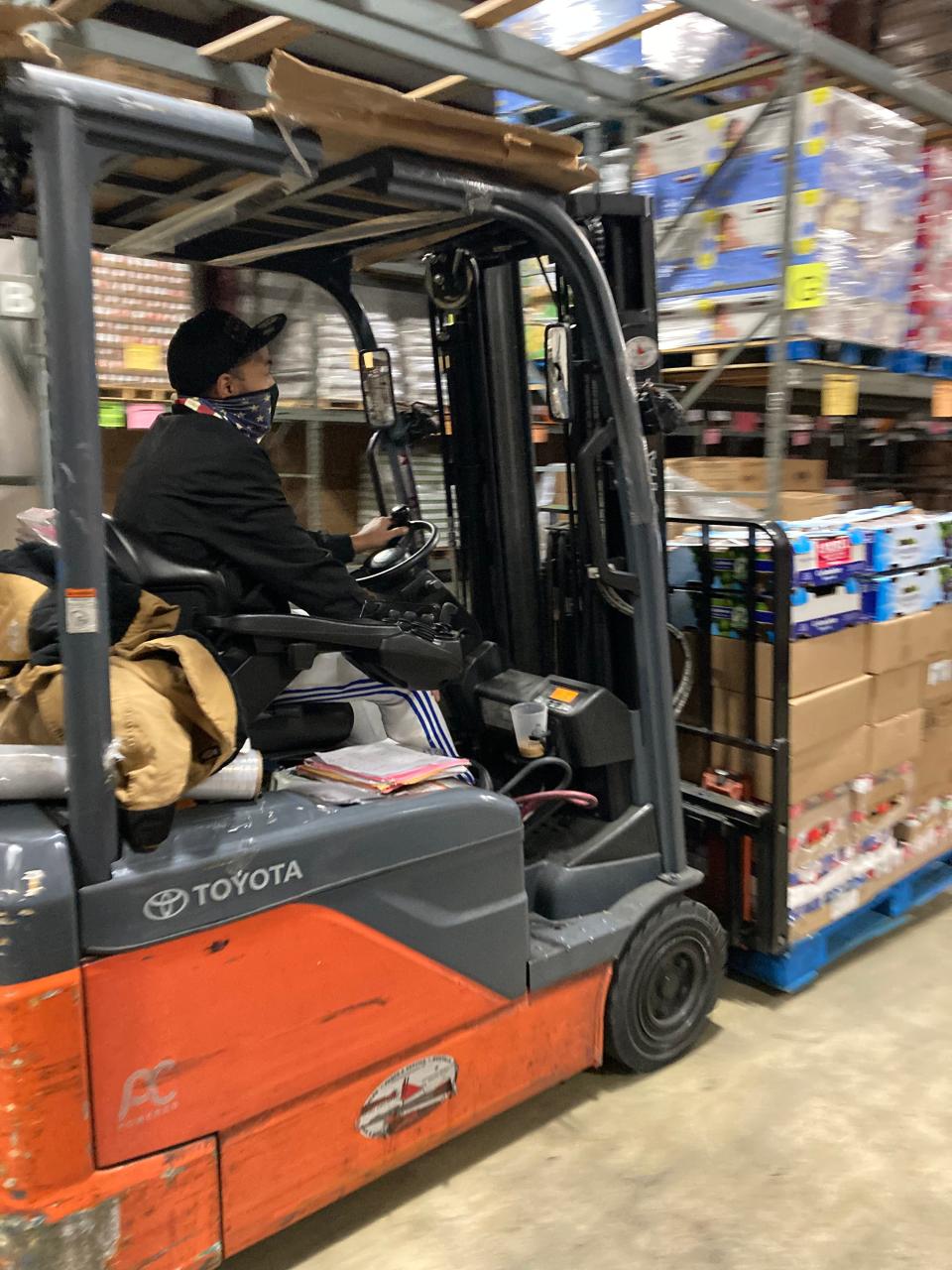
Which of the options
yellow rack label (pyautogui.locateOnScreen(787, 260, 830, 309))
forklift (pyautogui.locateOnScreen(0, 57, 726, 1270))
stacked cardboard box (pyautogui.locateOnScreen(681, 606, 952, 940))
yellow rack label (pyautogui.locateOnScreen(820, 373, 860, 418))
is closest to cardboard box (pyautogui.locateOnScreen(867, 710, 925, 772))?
stacked cardboard box (pyautogui.locateOnScreen(681, 606, 952, 940))

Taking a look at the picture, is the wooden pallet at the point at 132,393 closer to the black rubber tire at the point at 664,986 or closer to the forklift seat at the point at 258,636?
the forklift seat at the point at 258,636

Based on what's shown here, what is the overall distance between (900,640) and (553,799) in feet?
5.13

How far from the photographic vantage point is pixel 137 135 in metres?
1.89

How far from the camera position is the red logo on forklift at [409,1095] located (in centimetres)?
242

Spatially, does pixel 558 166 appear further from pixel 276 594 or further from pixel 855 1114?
pixel 855 1114

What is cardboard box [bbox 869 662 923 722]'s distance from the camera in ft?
12.2

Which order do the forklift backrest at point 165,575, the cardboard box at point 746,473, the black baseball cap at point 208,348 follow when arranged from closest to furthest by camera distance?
the forklift backrest at point 165,575 < the black baseball cap at point 208,348 < the cardboard box at point 746,473

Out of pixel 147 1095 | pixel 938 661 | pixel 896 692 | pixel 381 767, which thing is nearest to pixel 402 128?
pixel 381 767

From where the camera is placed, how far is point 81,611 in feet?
6.08

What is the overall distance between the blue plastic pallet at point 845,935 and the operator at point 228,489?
5.89 feet

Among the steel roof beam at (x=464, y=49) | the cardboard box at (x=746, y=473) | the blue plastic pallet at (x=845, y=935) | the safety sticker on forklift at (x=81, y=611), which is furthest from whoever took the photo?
the cardboard box at (x=746, y=473)

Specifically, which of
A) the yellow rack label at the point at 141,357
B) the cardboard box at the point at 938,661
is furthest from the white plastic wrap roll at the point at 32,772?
the cardboard box at the point at 938,661

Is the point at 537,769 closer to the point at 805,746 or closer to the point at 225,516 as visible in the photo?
the point at 805,746

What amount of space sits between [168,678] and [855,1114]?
2305 mm
